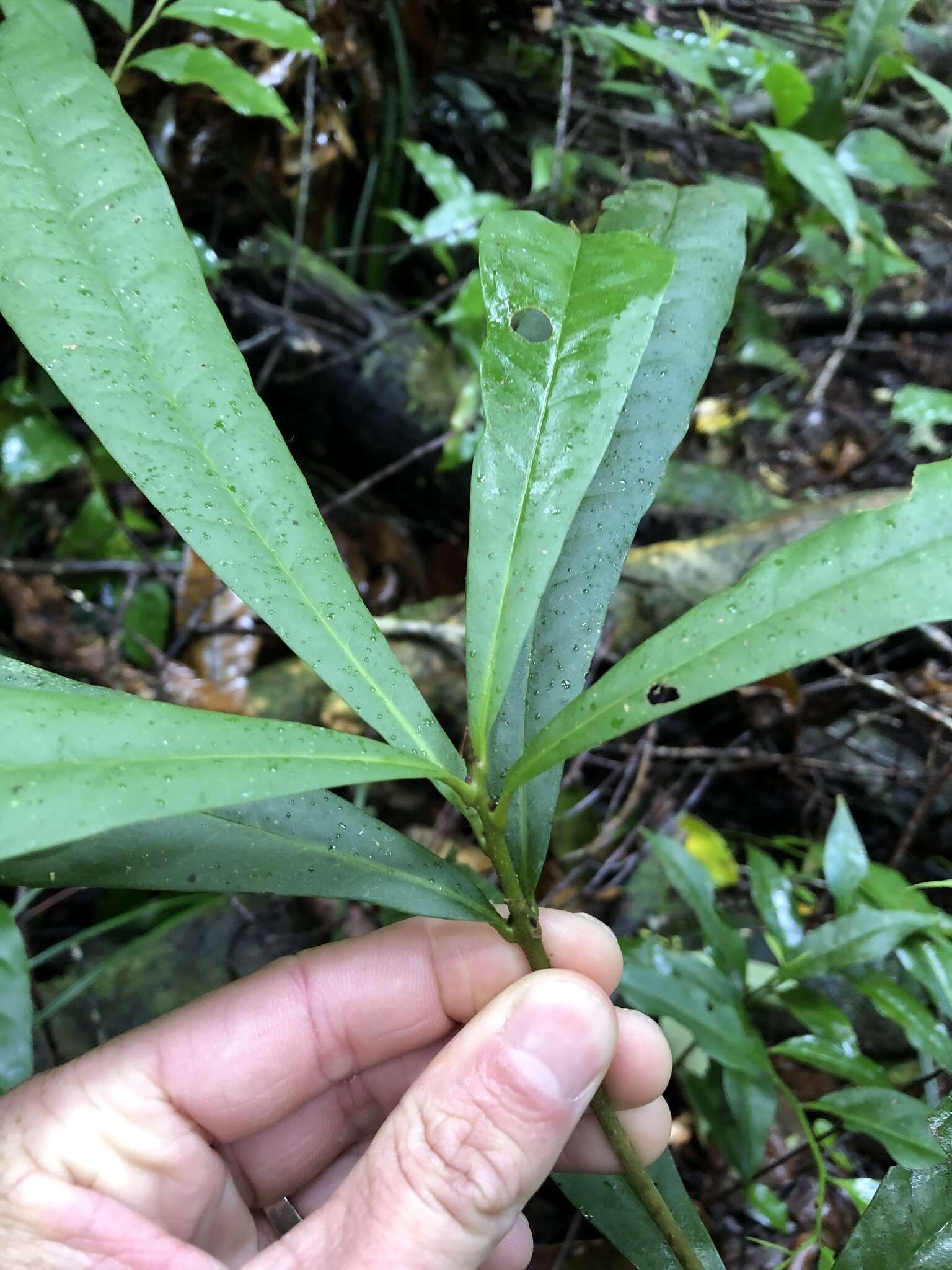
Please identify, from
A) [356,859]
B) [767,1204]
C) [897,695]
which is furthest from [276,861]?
[897,695]

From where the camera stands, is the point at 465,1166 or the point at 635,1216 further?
the point at 635,1216

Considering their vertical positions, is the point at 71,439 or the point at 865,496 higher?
the point at 71,439

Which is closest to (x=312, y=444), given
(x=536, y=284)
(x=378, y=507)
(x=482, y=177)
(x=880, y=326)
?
(x=378, y=507)

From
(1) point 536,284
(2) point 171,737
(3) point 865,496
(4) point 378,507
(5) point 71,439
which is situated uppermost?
(1) point 536,284

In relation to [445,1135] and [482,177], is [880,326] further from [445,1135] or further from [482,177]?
[445,1135]

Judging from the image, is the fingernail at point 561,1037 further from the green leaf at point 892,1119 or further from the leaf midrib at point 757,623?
the green leaf at point 892,1119

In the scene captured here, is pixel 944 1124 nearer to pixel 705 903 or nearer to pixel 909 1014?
pixel 909 1014
